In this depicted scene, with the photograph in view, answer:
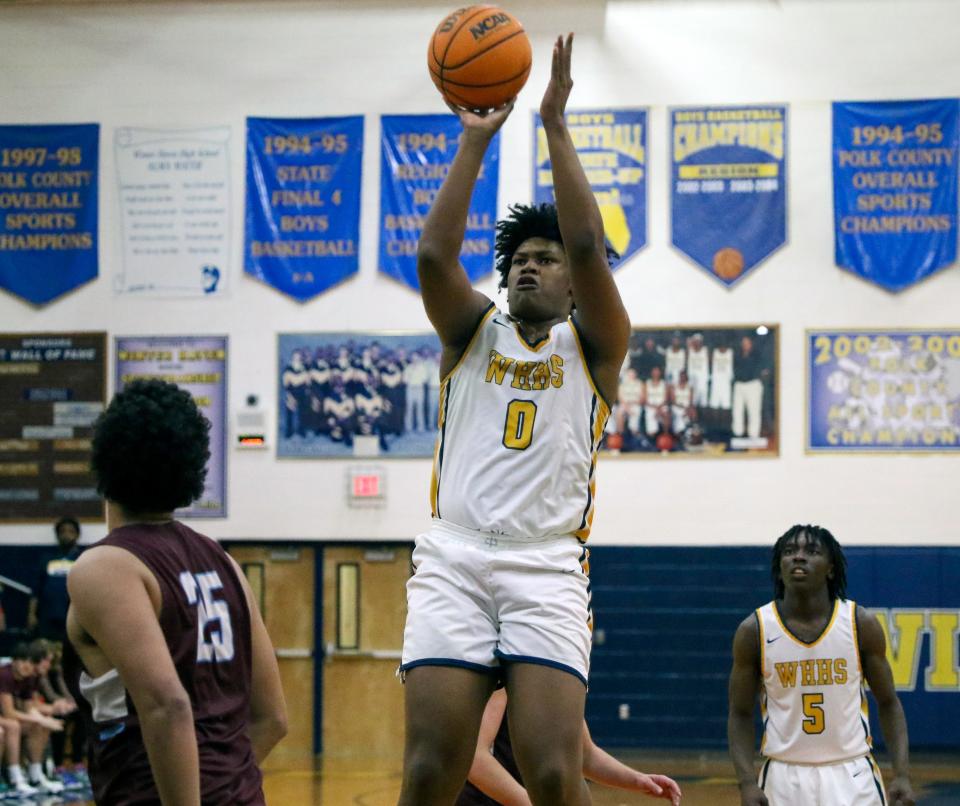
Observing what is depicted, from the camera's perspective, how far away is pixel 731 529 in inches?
494

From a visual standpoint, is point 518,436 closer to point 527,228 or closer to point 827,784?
point 527,228

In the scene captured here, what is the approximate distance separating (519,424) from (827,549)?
7.80 ft

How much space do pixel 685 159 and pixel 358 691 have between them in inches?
233

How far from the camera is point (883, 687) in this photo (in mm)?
5426

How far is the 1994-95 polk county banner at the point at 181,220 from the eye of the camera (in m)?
13.2

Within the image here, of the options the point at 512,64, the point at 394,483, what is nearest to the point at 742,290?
the point at 394,483

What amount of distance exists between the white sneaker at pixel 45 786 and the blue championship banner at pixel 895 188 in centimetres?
819

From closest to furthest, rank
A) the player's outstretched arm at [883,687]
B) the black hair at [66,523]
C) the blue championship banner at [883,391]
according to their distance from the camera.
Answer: the player's outstretched arm at [883,687] < the blue championship banner at [883,391] < the black hair at [66,523]

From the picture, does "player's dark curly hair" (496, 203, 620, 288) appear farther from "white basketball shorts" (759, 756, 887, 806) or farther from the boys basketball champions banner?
the boys basketball champions banner

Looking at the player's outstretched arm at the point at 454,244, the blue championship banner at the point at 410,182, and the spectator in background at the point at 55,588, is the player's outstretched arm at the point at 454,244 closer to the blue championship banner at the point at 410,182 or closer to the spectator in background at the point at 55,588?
the blue championship banner at the point at 410,182

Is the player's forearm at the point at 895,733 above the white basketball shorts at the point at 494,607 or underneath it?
underneath

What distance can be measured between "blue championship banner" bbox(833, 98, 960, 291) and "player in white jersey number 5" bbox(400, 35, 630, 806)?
9157mm

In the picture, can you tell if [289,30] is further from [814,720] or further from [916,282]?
[814,720]

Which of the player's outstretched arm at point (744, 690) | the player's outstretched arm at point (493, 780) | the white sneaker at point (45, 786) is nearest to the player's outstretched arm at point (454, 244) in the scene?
the player's outstretched arm at point (493, 780)
